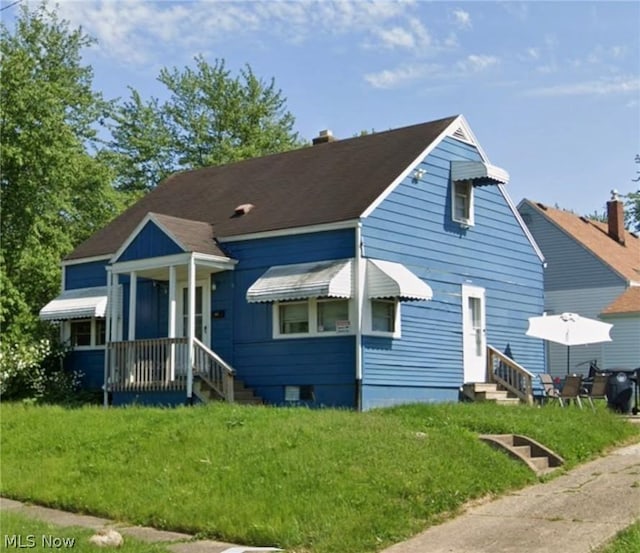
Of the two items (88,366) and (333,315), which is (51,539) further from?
(88,366)

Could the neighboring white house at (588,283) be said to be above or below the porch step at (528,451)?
above

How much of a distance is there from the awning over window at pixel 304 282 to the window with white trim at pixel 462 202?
4.14 metres

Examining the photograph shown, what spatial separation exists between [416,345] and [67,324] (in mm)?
9452

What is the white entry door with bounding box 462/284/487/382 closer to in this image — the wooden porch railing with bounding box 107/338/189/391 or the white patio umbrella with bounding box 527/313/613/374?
the white patio umbrella with bounding box 527/313/613/374

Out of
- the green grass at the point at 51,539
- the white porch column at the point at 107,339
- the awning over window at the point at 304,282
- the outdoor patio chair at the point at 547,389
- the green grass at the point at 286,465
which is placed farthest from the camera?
the white porch column at the point at 107,339

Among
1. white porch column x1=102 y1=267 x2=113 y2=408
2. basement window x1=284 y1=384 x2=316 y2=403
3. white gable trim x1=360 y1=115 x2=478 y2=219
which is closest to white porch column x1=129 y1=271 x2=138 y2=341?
white porch column x1=102 y1=267 x2=113 y2=408

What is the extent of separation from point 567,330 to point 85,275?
38.9 feet

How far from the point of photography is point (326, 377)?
17.0 m

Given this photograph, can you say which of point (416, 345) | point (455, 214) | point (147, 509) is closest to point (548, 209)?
point (455, 214)

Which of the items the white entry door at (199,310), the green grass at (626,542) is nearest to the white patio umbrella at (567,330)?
the white entry door at (199,310)

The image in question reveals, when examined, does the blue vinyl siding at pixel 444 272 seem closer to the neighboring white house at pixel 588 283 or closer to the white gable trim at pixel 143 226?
the white gable trim at pixel 143 226

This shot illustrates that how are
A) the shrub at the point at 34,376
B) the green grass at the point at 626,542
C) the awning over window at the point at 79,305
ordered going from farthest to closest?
the awning over window at the point at 79,305
the shrub at the point at 34,376
the green grass at the point at 626,542

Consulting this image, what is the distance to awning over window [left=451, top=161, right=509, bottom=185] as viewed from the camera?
766 inches

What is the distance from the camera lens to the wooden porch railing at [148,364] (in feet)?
59.5
